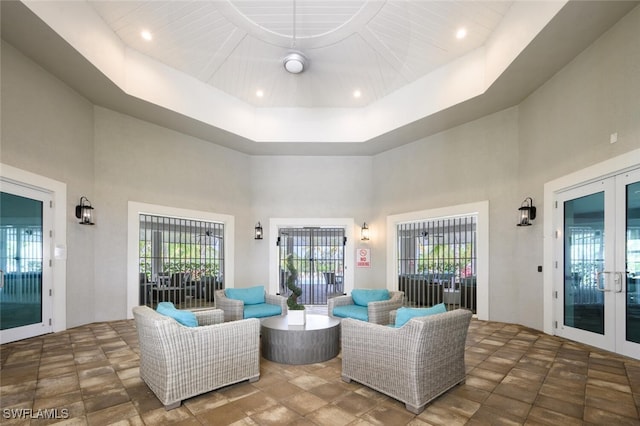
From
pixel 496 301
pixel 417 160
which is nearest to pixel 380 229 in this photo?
pixel 417 160

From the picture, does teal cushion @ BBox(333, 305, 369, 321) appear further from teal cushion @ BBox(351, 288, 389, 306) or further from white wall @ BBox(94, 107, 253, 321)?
white wall @ BBox(94, 107, 253, 321)

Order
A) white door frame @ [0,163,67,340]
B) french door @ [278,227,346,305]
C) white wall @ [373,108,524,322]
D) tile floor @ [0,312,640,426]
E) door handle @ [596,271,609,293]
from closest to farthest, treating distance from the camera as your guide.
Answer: tile floor @ [0,312,640,426]
door handle @ [596,271,609,293]
white door frame @ [0,163,67,340]
white wall @ [373,108,524,322]
french door @ [278,227,346,305]

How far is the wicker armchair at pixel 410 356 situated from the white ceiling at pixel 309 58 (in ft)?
12.3

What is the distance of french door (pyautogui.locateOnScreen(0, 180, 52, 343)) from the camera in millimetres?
4410

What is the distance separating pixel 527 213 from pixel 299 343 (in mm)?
4284

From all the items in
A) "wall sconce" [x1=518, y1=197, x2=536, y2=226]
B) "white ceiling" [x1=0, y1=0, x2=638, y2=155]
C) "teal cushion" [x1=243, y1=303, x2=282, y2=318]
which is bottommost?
"teal cushion" [x1=243, y1=303, x2=282, y2=318]

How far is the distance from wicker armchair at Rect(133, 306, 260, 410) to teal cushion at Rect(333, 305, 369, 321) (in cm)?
200

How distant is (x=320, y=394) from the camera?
3.04 meters

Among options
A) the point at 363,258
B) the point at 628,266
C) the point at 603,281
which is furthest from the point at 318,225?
the point at 628,266

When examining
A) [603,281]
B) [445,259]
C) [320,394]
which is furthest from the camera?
[445,259]

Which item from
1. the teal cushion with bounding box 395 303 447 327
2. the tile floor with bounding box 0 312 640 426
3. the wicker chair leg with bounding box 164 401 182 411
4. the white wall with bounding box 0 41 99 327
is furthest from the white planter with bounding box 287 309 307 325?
the white wall with bounding box 0 41 99 327

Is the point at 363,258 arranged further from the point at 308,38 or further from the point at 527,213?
the point at 308,38

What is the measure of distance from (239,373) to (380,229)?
17.8 ft

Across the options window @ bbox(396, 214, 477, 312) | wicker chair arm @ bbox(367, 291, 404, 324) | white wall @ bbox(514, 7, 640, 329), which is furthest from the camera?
window @ bbox(396, 214, 477, 312)
